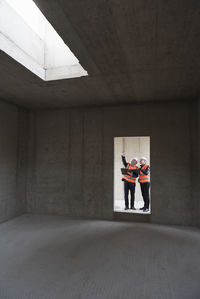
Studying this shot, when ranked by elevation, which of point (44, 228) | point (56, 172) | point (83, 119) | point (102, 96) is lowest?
point (44, 228)

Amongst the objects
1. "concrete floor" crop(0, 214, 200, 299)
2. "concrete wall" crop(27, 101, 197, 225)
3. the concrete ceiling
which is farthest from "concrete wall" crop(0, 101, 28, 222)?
"concrete floor" crop(0, 214, 200, 299)

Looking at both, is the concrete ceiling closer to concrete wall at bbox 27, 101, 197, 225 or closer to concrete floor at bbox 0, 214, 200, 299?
concrete wall at bbox 27, 101, 197, 225

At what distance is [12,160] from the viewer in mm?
5723

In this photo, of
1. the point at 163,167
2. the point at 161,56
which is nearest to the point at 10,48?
the point at 161,56

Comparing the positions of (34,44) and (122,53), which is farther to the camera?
(34,44)

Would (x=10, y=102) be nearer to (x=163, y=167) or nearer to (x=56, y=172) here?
(x=56, y=172)

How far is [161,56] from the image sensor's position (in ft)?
10.3

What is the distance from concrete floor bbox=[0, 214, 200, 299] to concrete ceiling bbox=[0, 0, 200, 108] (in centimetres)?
322

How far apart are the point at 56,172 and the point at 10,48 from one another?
12.2 ft

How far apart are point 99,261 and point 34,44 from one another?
4.01 m

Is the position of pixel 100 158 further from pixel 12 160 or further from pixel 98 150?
pixel 12 160

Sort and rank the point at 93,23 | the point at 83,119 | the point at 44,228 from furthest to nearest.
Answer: the point at 83,119, the point at 44,228, the point at 93,23

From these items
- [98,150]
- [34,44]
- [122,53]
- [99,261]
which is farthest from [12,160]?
[122,53]

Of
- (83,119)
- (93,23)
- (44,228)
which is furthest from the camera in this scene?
(83,119)
